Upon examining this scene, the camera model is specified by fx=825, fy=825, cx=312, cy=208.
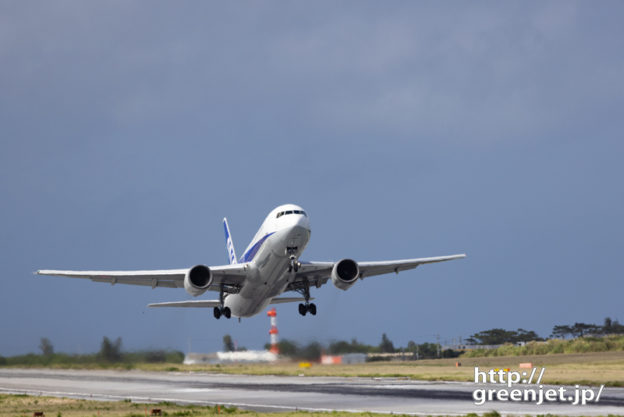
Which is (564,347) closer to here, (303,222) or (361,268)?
(361,268)

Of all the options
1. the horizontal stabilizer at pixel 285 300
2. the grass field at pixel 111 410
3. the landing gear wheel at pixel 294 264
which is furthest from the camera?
the horizontal stabilizer at pixel 285 300

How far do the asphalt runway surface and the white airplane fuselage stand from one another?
550 centimetres

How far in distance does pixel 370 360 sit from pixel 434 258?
24373 mm

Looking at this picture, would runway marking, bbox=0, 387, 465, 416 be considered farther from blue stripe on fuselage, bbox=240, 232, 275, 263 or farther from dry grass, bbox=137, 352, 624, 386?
dry grass, bbox=137, 352, 624, 386

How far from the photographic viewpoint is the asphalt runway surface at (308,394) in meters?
31.8

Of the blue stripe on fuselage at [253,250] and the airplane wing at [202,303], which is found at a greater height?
the blue stripe on fuselage at [253,250]

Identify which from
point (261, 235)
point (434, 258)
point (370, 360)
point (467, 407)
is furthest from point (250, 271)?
point (370, 360)

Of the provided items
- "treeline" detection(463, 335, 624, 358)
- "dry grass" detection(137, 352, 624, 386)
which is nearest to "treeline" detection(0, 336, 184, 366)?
"dry grass" detection(137, 352, 624, 386)

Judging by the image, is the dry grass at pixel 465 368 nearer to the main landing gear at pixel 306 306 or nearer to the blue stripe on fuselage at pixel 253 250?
the main landing gear at pixel 306 306

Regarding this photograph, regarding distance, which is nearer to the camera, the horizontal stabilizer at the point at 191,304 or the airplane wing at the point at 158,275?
the airplane wing at the point at 158,275

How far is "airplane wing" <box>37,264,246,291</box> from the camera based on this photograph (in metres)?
44.7

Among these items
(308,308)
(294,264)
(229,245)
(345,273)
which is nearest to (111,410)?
(294,264)

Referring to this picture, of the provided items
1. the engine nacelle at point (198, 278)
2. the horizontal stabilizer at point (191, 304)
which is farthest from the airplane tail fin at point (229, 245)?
the engine nacelle at point (198, 278)

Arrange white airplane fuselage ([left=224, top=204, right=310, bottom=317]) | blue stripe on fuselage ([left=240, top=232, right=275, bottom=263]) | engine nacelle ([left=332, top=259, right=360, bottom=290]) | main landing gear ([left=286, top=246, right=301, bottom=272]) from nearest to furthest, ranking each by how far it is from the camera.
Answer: white airplane fuselage ([left=224, top=204, right=310, bottom=317]) → main landing gear ([left=286, top=246, right=301, bottom=272]) → blue stripe on fuselage ([left=240, top=232, right=275, bottom=263]) → engine nacelle ([left=332, top=259, right=360, bottom=290])
